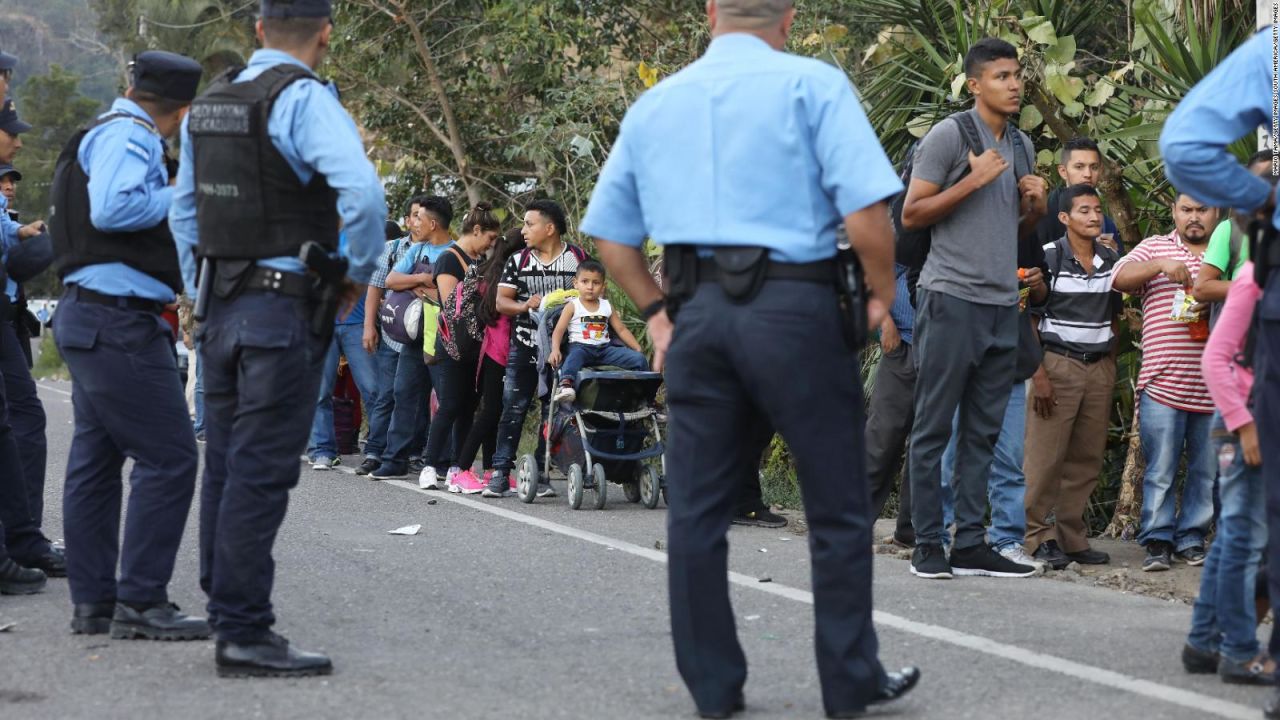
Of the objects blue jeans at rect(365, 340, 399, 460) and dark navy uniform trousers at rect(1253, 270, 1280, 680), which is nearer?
dark navy uniform trousers at rect(1253, 270, 1280, 680)

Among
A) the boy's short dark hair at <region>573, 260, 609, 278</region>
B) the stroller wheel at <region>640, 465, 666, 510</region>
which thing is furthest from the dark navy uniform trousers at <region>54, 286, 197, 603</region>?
the boy's short dark hair at <region>573, 260, 609, 278</region>

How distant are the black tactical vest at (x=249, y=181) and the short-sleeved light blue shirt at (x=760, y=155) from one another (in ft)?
4.04

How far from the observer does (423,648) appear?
5.86m

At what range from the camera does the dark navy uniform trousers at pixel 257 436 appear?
5332 millimetres

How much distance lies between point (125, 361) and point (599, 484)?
453 centimetres

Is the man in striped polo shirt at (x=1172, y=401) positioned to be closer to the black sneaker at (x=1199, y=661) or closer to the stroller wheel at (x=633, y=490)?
the black sneaker at (x=1199, y=661)

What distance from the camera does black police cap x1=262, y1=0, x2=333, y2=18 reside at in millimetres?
5473

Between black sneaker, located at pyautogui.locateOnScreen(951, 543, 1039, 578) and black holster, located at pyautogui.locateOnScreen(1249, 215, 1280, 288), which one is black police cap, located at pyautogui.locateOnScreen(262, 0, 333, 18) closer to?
black holster, located at pyautogui.locateOnScreen(1249, 215, 1280, 288)

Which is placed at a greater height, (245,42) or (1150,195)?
(245,42)

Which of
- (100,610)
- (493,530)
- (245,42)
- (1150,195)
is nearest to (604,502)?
(493,530)

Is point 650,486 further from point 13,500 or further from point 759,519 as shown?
point 13,500

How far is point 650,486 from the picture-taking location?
34.0 feet

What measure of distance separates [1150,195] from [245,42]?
86.6 feet

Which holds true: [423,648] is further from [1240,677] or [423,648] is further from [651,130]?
[1240,677]
